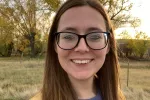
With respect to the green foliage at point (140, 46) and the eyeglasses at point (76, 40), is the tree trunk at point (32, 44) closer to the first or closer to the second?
the green foliage at point (140, 46)

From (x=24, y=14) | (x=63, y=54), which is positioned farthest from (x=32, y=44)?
(x=63, y=54)

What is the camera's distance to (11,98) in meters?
5.53

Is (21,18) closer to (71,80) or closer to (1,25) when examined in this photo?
(1,25)

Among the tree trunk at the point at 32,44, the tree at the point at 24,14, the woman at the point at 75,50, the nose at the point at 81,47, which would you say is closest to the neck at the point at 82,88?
the woman at the point at 75,50

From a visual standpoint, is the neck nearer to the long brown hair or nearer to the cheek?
the long brown hair

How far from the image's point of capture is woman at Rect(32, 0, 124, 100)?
139 cm

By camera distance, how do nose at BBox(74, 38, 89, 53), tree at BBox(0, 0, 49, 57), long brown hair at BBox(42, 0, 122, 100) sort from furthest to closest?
tree at BBox(0, 0, 49, 57) < long brown hair at BBox(42, 0, 122, 100) < nose at BBox(74, 38, 89, 53)

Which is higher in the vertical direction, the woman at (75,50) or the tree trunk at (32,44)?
the woman at (75,50)

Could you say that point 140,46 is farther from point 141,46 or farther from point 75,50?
point 75,50

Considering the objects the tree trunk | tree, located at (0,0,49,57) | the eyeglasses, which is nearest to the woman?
the eyeglasses

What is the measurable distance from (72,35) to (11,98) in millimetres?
4479

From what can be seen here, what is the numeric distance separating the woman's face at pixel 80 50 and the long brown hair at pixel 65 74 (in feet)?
0.16

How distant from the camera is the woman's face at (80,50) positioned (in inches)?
54.8

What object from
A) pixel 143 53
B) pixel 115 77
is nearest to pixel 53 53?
pixel 115 77
